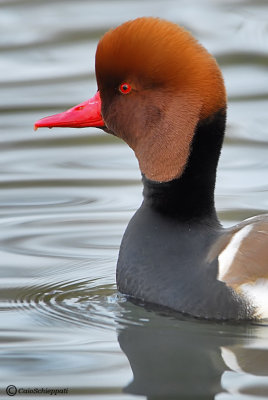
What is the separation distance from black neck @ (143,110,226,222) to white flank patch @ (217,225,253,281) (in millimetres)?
213

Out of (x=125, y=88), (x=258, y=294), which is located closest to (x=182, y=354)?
(x=258, y=294)

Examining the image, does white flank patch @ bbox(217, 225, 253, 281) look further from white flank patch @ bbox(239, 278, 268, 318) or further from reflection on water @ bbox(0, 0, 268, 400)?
reflection on water @ bbox(0, 0, 268, 400)

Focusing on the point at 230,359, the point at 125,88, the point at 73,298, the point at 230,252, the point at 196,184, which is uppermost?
the point at 125,88

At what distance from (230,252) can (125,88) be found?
91cm

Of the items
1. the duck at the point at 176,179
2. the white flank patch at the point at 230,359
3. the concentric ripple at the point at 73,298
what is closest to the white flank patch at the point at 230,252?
the duck at the point at 176,179

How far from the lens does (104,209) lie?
7105mm

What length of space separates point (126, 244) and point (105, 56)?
35.3 inches

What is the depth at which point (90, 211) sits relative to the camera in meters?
7.09

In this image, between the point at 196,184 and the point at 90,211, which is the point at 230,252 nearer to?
the point at 196,184

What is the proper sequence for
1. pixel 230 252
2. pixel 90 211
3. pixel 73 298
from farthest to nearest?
pixel 90 211
pixel 73 298
pixel 230 252

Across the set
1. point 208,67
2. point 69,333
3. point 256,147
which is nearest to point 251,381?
point 69,333

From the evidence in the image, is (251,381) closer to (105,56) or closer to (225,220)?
(105,56)

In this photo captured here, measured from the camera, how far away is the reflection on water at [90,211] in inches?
187

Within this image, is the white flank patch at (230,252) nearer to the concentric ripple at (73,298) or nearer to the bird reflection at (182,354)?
the bird reflection at (182,354)
